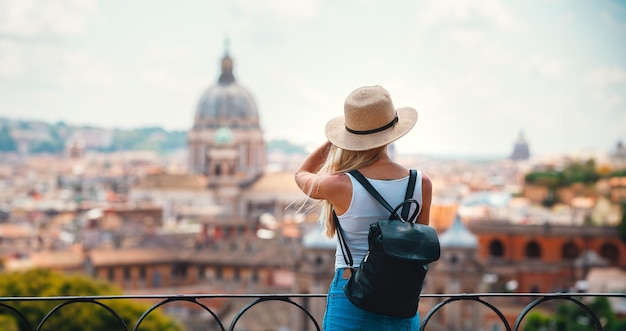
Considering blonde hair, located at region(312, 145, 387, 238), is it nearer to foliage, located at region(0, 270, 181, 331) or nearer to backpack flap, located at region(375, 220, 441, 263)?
backpack flap, located at region(375, 220, 441, 263)

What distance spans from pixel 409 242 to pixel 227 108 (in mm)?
85489

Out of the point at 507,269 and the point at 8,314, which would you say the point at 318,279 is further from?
the point at 507,269

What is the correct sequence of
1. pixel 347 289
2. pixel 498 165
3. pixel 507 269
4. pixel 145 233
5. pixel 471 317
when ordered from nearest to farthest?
pixel 347 289 < pixel 471 317 < pixel 507 269 < pixel 145 233 < pixel 498 165

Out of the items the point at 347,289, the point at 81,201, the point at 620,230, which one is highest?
the point at 347,289

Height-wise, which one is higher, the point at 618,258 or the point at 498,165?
the point at 618,258

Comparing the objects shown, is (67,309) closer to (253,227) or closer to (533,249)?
(533,249)

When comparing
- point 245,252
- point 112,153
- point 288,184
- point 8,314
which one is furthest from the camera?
point 112,153

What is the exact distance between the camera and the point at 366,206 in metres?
3.31

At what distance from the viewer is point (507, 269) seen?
3847 centimetres

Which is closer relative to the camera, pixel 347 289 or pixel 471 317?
pixel 347 289

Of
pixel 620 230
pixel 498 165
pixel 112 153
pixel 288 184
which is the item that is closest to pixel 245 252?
pixel 620 230

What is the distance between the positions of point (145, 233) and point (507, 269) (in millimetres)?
19795

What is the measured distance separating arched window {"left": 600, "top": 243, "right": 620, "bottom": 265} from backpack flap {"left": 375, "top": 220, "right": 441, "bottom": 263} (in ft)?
140

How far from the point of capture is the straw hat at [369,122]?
339 centimetres
